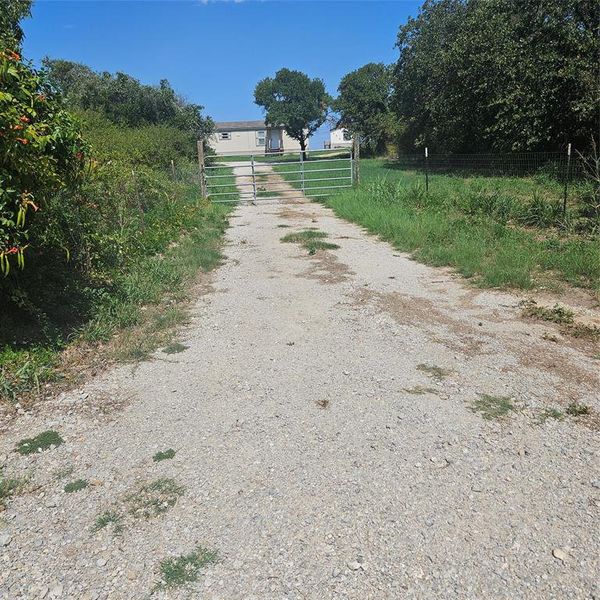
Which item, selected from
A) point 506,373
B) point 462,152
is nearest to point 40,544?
point 506,373

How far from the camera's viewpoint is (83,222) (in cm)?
645

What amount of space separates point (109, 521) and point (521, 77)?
20.4 meters

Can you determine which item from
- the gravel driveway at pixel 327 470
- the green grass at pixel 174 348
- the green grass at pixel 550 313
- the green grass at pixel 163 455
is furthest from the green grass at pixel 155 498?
the green grass at pixel 550 313

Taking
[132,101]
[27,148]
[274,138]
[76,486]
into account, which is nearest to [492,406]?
[76,486]

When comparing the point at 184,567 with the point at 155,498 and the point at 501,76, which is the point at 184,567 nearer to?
the point at 155,498

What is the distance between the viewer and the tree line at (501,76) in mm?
17469

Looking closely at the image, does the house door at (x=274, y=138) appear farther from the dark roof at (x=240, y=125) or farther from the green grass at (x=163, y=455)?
the green grass at (x=163, y=455)

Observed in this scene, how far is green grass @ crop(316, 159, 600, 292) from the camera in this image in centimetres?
745

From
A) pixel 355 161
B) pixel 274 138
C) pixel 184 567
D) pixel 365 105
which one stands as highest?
pixel 365 105

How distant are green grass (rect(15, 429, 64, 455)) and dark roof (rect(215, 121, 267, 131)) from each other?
72537 millimetres

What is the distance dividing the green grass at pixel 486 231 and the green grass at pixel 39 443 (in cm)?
565

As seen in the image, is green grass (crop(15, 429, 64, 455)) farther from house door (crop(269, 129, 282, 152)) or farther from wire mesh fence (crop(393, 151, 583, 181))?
house door (crop(269, 129, 282, 152))

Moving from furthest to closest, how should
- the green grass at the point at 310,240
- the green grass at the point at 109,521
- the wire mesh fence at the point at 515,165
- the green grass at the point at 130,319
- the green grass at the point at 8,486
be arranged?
the wire mesh fence at the point at 515,165, the green grass at the point at 310,240, the green grass at the point at 130,319, the green grass at the point at 8,486, the green grass at the point at 109,521

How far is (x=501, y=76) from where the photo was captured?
1998cm
